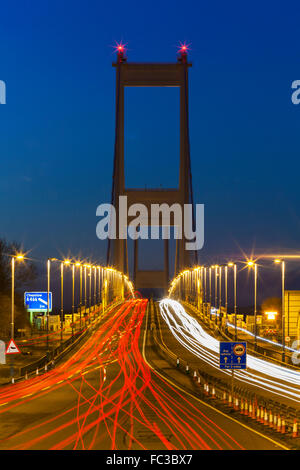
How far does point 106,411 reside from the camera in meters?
22.8

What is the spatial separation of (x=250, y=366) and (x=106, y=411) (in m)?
19.6

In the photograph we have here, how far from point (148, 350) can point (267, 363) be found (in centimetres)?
1049

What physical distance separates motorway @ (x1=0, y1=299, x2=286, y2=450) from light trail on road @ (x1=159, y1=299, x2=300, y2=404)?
353 cm

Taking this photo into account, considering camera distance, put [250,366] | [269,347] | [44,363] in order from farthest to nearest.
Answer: [269,347] < [250,366] < [44,363]

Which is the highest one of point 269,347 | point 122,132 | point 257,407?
point 122,132

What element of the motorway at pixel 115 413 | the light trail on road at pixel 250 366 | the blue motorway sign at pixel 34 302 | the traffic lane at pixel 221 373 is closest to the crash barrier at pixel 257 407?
the motorway at pixel 115 413

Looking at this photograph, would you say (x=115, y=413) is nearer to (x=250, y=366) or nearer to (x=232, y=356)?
(x=232, y=356)

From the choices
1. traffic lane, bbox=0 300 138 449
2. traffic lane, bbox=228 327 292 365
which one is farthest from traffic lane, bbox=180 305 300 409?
traffic lane, bbox=0 300 138 449

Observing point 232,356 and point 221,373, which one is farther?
point 221,373

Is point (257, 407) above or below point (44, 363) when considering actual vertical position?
above

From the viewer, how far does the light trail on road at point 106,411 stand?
17.3m

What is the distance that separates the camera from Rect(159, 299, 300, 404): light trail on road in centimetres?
3083

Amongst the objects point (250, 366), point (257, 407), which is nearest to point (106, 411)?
point (257, 407)
